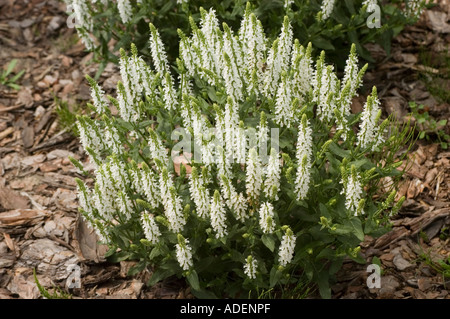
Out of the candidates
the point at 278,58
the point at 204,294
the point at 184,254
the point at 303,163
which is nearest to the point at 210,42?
the point at 278,58

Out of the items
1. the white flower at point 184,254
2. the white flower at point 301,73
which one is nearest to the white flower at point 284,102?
the white flower at point 301,73

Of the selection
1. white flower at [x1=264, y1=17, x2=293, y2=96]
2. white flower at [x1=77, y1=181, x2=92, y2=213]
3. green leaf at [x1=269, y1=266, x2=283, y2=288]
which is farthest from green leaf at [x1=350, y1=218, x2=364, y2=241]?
white flower at [x1=77, y1=181, x2=92, y2=213]

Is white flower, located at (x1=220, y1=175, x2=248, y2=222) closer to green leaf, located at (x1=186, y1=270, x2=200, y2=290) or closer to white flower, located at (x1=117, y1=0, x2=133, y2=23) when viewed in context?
green leaf, located at (x1=186, y1=270, x2=200, y2=290)

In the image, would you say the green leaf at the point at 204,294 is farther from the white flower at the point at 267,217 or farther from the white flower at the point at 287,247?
the white flower at the point at 267,217

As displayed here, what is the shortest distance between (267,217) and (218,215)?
1.18 ft

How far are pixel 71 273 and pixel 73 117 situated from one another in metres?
2.31

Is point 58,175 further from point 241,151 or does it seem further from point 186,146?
point 241,151

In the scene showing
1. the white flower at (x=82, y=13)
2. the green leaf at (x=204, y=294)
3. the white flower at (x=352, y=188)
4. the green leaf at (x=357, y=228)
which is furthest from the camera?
the white flower at (x=82, y=13)

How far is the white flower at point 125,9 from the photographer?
5.43 meters

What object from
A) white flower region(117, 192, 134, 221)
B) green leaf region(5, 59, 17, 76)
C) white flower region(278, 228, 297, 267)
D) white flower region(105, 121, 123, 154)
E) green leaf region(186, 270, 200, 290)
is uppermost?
white flower region(105, 121, 123, 154)

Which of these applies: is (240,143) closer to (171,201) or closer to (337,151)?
(171,201)

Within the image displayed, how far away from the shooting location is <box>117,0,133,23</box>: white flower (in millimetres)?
5430

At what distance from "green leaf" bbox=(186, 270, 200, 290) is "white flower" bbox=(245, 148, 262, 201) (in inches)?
31.2
